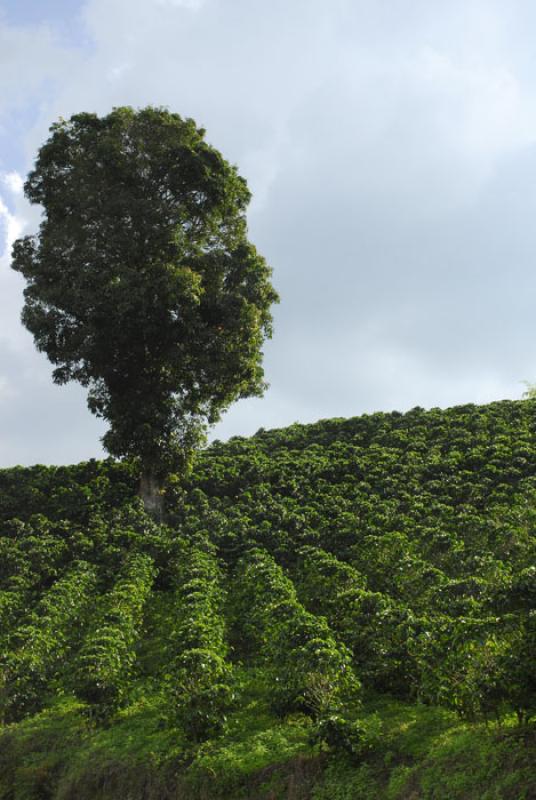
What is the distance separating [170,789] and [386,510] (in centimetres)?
1350

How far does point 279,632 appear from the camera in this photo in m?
11.9

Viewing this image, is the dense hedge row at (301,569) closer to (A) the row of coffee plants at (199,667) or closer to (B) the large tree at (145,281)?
(A) the row of coffee plants at (199,667)

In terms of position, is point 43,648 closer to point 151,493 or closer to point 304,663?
point 304,663

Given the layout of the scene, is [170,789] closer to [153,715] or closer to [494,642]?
[153,715]

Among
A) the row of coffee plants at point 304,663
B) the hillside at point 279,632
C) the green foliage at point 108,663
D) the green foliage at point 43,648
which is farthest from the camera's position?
the green foliage at point 43,648

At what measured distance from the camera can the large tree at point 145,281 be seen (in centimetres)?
2691

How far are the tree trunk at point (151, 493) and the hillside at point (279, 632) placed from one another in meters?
0.53

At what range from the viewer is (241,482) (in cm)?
2839

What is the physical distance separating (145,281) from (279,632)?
17518 millimetres

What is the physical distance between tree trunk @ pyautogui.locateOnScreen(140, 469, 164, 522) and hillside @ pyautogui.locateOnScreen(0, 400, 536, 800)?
0.53 m

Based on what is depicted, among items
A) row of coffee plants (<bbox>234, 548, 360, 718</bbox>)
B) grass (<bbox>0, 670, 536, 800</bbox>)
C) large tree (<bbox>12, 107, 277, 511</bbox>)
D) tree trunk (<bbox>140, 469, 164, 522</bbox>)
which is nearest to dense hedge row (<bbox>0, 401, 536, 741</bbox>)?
row of coffee plants (<bbox>234, 548, 360, 718</bbox>)

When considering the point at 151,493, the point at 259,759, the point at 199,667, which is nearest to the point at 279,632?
the point at 199,667

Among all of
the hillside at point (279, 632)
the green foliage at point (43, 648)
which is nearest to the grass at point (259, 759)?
the hillside at point (279, 632)

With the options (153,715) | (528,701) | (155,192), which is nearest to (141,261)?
(155,192)
